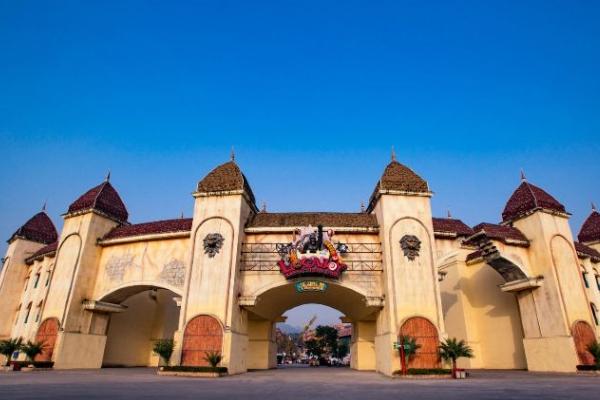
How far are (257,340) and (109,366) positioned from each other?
1188 cm

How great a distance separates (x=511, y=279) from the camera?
2555 centimetres

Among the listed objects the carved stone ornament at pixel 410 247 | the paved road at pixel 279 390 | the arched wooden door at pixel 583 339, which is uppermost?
the carved stone ornament at pixel 410 247

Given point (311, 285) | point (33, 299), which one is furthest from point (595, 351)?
point (33, 299)

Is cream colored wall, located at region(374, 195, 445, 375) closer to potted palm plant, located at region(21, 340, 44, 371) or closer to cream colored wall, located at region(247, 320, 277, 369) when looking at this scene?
cream colored wall, located at region(247, 320, 277, 369)

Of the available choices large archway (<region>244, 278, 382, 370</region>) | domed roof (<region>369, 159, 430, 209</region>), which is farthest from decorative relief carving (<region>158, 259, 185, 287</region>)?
domed roof (<region>369, 159, 430, 209</region>)

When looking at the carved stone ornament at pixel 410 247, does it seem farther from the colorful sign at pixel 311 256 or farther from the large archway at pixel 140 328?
the large archway at pixel 140 328

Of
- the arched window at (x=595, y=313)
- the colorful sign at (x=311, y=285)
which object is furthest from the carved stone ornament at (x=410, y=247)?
the arched window at (x=595, y=313)

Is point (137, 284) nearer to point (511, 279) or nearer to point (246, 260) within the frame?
point (246, 260)

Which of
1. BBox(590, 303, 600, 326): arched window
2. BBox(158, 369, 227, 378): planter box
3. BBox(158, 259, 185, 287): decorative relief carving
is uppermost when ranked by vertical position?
BBox(158, 259, 185, 287): decorative relief carving

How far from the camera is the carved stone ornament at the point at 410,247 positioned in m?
22.1

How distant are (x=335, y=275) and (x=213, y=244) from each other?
7938 mm

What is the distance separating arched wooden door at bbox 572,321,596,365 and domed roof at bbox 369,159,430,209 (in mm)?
12770

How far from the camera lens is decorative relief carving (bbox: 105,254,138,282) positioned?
2564cm

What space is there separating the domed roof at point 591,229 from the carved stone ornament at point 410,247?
22.9m
